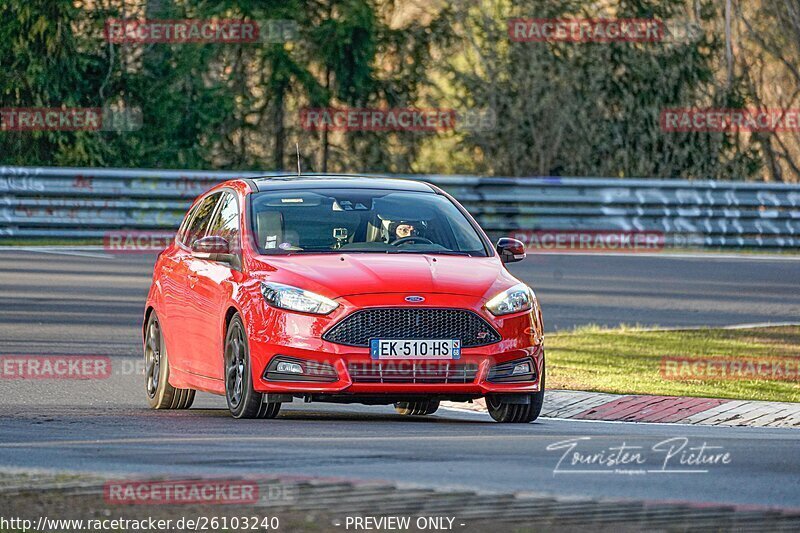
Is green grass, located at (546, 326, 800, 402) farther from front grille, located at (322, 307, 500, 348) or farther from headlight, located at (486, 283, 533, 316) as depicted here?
front grille, located at (322, 307, 500, 348)

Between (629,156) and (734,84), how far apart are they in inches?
115

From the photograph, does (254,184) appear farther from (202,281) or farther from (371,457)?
(371,457)

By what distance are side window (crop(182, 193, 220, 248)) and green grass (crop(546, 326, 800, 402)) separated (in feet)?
10.4

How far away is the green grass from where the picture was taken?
14.5 meters

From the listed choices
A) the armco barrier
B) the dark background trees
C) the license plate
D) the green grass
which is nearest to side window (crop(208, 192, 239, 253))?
the license plate

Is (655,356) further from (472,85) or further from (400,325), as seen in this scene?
(472,85)

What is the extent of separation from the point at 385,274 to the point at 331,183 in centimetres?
162

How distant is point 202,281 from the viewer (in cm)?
1253

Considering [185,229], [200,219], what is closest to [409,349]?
[200,219]

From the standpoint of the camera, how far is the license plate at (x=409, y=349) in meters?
11.1

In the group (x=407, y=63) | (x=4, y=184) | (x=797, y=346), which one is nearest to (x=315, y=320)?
(x=797, y=346)

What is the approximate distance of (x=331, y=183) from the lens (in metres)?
12.8

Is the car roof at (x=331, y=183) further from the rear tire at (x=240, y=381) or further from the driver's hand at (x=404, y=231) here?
the rear tire at (x=240, y=381)

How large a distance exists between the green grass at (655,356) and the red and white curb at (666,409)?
453 mm
